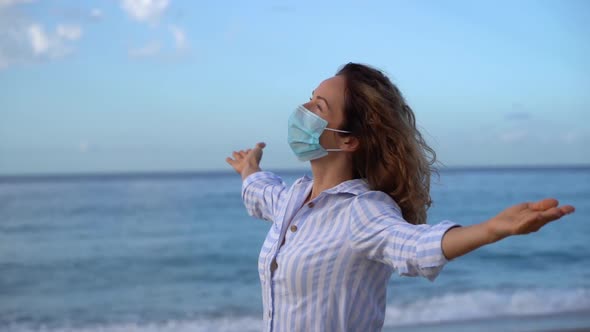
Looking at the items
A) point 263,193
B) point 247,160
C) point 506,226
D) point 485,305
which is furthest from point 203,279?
point 506,226

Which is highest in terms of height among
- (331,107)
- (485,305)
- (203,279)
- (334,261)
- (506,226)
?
(331,107)

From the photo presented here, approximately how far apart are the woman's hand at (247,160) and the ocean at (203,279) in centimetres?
276

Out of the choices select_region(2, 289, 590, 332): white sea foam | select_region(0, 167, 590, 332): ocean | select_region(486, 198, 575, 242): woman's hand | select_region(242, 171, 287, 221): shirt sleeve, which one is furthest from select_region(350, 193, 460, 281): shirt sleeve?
select_region(2, 289, 590, 332): white sea foam

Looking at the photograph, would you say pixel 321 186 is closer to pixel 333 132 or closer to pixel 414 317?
pixel 333 132

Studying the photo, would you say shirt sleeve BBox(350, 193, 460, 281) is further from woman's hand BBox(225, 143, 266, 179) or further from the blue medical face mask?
woman's hand BBox(225, 143, 266, 179)

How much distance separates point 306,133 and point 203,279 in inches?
366

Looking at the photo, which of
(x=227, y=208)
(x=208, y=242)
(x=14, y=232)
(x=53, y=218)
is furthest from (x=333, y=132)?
(x=227, y=208)

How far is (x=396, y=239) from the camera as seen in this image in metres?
1.61

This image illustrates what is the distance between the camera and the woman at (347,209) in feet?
5.78

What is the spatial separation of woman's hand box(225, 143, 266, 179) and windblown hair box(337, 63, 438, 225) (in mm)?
661

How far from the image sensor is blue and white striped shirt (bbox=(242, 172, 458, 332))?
1715mm

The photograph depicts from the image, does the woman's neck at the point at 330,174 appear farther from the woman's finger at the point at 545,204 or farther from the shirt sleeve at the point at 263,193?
the woman's finger at the point at 545,204

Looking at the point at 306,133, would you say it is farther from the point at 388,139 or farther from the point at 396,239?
the point at 396,239

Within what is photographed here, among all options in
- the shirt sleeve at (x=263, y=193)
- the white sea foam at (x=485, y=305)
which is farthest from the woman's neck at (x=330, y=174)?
the white sea foam at (x=485, y=305)
